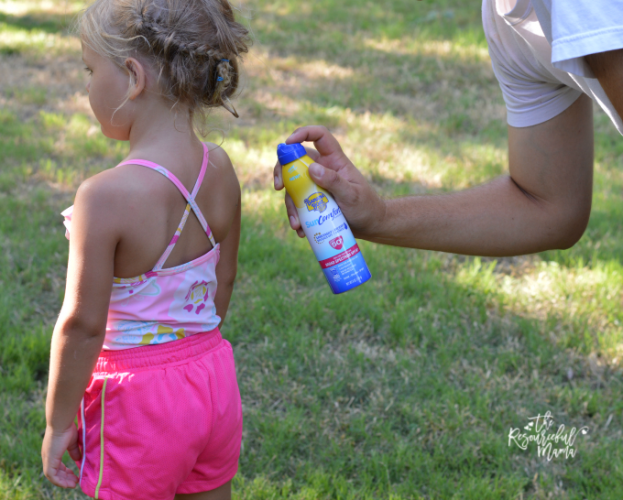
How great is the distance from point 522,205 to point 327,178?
2.77 feet

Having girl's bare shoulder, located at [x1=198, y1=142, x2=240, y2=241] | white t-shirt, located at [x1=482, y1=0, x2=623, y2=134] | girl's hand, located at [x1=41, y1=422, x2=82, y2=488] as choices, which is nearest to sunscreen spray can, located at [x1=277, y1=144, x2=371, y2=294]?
girl's bare shoulder, located at [x1=198, y1=142, x2=240, y2=241]

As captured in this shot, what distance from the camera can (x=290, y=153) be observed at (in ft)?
5.72

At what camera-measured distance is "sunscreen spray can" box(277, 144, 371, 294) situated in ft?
5.69

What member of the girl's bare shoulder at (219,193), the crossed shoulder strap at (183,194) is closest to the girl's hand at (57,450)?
the crossed shoulder strap at (183,194)

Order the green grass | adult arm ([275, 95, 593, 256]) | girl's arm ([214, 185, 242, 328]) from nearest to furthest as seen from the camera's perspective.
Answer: girl's arm ([214, 185, 242, 328])
adult arm ([275, 95, 593, 256])
the green grass

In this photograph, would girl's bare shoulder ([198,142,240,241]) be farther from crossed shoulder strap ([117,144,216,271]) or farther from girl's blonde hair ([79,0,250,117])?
girl's blonde hair ([79,0,250,117])

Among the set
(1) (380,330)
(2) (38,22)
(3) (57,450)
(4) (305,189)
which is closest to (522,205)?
(4) (305,189)

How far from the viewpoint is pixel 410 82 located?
6449 mm

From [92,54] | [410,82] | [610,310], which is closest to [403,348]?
[610,310]

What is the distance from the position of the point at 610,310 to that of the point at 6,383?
287cm

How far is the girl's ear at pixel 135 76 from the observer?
155 cm

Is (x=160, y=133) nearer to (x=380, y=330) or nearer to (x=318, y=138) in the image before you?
(x=318, y=138)

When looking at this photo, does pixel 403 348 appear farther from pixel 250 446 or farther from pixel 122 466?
pixel 122 466

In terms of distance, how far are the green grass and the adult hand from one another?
0.93 feet
